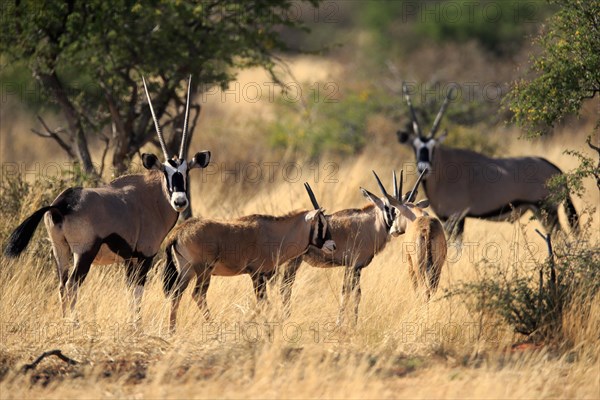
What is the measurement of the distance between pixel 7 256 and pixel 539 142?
12.2m

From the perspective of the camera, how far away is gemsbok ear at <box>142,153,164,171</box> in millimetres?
7950

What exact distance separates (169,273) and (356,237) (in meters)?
1.72

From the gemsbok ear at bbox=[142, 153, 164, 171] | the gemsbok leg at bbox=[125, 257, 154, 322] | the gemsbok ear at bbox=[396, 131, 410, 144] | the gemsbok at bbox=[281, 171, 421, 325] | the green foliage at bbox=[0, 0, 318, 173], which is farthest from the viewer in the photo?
the gemsbok ear at bbox=[396, 131, 410, 144]

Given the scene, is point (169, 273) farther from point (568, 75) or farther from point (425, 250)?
point (568, 75)

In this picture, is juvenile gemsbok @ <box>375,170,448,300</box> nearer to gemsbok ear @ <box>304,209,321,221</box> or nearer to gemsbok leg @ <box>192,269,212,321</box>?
gemsbok ear @ <box>304,209,321,221</box>

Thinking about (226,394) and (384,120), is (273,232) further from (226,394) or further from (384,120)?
(384,120)

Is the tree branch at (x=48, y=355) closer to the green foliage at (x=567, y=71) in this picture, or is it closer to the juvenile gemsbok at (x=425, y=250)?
the juvenile gemsbok at (x=425, y=250)

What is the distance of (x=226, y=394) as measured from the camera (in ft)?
18.5

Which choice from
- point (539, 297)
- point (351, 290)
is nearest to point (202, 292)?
point (351, 290)

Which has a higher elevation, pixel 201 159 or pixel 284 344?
pixel 201 159

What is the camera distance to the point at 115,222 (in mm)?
7457

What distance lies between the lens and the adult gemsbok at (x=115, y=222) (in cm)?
712

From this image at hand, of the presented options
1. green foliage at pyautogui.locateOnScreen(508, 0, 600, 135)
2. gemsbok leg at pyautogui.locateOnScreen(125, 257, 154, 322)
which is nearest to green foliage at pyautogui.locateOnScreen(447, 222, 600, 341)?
green foliage at pyautogui.locateOnScreen(508, 0, 600, 135)

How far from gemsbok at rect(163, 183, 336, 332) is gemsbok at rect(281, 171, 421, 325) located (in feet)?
0.72
